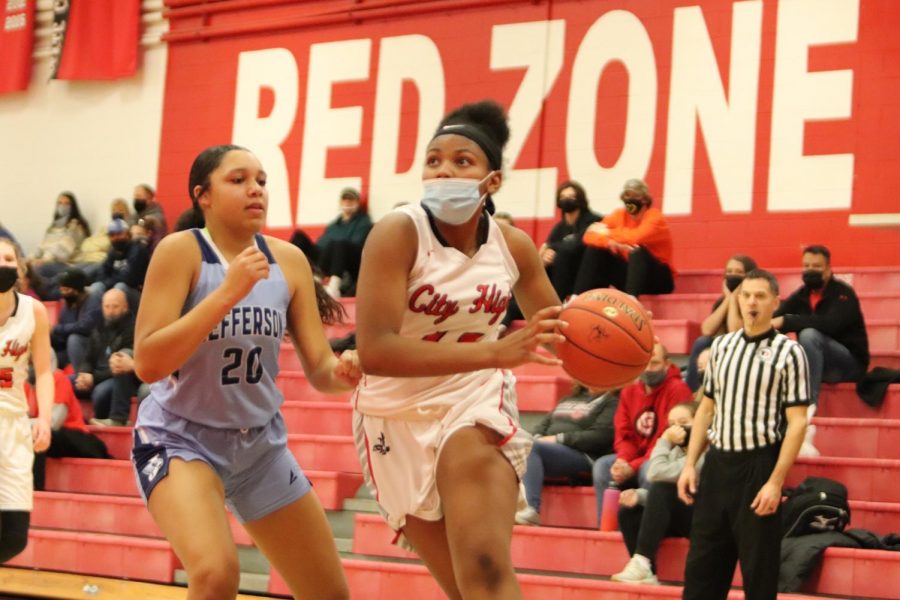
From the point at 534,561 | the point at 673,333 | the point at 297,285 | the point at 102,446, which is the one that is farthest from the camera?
the point at 102,446

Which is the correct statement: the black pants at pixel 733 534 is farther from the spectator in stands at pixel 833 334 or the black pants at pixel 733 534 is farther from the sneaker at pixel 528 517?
the spectator in stands at pixel 833 334

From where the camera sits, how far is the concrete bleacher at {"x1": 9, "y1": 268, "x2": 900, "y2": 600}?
6859 millimetres

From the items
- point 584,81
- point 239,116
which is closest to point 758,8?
point 584,81

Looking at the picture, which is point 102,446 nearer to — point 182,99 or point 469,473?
point 182,99

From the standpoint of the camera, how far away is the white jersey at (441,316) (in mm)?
3654

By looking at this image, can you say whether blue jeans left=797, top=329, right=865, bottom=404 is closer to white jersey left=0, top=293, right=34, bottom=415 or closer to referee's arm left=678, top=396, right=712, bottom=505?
referee's arm left=678, top=396, right=712, bottom=505

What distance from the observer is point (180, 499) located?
11.7 ft

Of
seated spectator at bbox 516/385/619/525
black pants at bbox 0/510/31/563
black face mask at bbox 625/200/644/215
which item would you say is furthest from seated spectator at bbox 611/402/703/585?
black pants at bbox 0/510/31/563

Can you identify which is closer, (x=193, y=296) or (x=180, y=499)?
(x=180, y=499)

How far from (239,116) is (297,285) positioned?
10229mm

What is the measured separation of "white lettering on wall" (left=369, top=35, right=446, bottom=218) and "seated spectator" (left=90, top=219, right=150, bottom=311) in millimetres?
2385

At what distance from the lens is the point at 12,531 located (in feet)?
19.5

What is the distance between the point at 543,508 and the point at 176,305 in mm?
4343

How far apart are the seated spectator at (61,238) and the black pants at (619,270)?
20.8 ft
